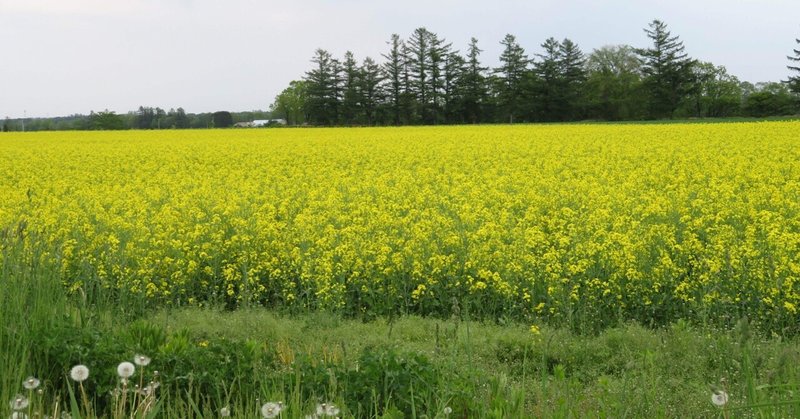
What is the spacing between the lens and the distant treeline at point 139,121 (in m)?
62.3

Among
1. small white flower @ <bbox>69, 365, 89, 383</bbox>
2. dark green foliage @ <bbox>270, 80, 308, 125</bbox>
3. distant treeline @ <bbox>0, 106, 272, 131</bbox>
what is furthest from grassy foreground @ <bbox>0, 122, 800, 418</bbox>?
dark green foliage @ <bbox>270, 80, 308, 125</bbox>

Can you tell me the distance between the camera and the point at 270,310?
770 cm

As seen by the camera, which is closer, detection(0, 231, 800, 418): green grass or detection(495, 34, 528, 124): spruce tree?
detection(0, 231, 800, 418): green grass

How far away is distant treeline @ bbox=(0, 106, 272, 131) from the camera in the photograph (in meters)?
62.3

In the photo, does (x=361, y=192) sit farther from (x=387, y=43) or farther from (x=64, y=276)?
(x=387, y=43)

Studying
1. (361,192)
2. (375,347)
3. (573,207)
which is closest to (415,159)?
(361,192)

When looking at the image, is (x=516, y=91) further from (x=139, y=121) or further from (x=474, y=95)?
(x=139, y=121)

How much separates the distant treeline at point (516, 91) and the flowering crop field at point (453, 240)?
49465mm

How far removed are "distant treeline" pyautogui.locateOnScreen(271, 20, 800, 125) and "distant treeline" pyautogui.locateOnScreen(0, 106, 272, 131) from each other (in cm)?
854

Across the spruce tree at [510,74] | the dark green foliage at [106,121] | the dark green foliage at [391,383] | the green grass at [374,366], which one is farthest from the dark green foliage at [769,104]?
the dark green foliage at [391,383]

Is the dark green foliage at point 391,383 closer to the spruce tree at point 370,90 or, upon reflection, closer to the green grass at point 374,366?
the green grass at point 374,366

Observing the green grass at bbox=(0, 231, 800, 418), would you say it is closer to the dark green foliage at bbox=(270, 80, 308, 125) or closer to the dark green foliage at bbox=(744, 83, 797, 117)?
the dark green foliage at bbox=(744, 83, 797, 117)

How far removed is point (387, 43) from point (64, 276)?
6526cm

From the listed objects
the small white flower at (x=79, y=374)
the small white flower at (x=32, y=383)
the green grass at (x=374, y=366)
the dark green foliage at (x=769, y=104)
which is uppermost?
the dark green foliage at (x=769, y=104)
